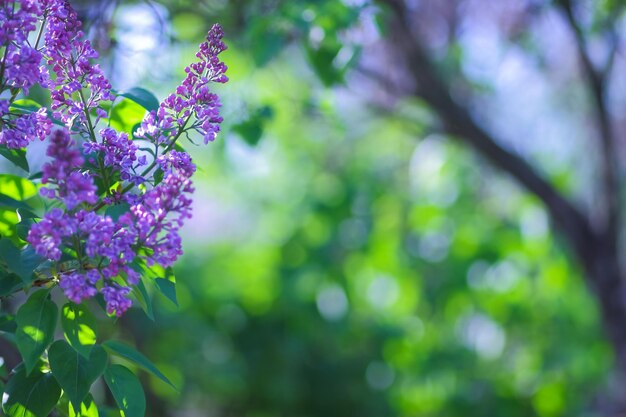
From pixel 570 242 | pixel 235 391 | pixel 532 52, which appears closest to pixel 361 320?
pixel 235 391

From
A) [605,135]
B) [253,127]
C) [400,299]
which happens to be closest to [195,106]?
[253,127]

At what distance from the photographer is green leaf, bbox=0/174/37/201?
125 centimetres

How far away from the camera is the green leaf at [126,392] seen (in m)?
1.06

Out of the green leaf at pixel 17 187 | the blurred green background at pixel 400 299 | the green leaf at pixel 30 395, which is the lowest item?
the green leaf at pixel 30 395

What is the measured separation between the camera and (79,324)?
101cm

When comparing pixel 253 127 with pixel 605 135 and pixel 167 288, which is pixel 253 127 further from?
pixel 605 135

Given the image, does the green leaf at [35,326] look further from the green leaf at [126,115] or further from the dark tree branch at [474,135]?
the dark tree branch at [474,135]

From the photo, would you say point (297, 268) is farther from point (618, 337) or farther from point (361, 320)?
point (618, 337)

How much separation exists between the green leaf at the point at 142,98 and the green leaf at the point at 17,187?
0.24m

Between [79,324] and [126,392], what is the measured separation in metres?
0.13

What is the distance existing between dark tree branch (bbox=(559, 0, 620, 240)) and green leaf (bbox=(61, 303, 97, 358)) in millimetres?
2558

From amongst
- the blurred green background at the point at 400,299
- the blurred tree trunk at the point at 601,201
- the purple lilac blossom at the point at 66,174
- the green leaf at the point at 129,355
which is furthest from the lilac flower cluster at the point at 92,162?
the blurred green background at the point at 400,299

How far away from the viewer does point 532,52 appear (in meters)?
3.82

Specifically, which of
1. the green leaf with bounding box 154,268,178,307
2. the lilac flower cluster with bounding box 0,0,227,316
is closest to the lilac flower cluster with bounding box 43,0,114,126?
the lilac flower cluster with bounding box 0,0,227,316
